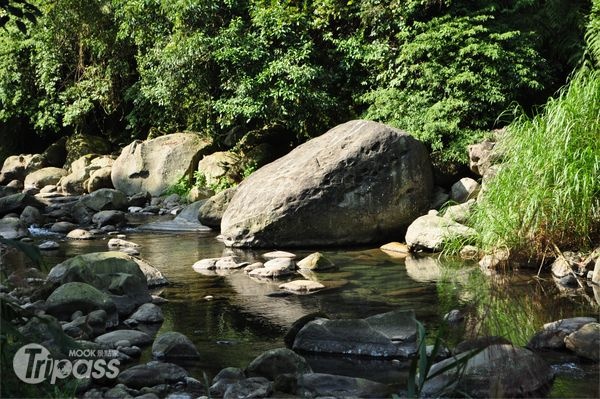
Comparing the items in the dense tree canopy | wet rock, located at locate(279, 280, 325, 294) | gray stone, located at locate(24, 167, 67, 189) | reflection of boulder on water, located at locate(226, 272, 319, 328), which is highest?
the dense tree canopy

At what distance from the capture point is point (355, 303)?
25.3 feet

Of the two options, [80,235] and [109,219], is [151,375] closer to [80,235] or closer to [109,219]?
[80,235]

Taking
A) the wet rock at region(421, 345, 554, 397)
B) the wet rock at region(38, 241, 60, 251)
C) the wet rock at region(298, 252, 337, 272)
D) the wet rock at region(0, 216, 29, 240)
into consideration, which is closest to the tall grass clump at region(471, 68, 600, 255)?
the wet rock at region(298, 252, 337, 272)

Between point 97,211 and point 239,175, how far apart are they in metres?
2.85

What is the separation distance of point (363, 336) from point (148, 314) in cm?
202

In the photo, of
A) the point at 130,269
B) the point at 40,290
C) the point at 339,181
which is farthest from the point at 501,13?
the point at 40,290

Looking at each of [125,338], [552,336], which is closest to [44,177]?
[125,338]

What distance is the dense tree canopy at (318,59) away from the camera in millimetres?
12953

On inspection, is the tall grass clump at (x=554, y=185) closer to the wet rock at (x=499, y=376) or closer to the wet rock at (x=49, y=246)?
the wet rock at (x=499, y=376)

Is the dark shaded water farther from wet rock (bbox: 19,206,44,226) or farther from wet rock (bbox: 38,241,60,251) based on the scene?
wet rock (bbox: 19,206,44,226)

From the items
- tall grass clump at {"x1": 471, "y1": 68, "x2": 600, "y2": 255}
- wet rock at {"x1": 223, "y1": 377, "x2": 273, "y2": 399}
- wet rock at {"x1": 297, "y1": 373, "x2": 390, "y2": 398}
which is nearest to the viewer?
wet rock at {"x1": 223, "y1": 377, "x2": 273, "y2": 399}

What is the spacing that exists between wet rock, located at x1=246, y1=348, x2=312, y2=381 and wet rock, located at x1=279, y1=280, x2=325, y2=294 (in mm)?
2736

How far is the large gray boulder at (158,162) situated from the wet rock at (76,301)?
9.57 meters

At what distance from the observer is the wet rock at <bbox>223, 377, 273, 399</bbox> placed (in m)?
4.86
